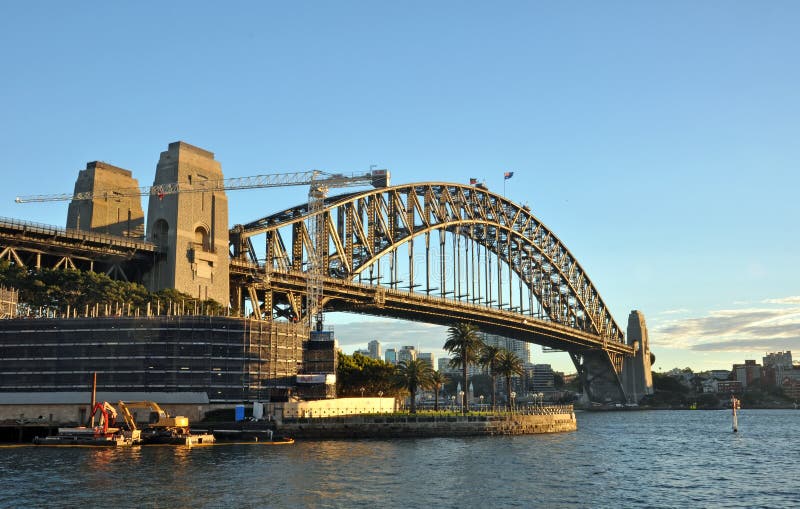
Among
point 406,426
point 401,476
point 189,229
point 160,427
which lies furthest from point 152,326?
point 401,476

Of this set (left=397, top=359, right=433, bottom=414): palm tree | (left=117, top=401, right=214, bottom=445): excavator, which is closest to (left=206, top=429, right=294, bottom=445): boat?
(left=117, top=401, right=214, bottom=445): excavator

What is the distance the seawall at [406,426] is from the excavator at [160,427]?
1156 centimetres

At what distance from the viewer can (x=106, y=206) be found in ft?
481

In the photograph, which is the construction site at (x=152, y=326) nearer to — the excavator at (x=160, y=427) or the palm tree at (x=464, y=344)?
the excavator at (x=160, y=427)

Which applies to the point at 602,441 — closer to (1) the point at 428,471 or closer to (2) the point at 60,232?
(1) the point at 428,471

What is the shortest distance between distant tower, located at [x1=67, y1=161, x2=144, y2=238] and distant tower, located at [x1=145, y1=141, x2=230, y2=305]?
29.0 ft

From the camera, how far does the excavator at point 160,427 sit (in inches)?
4136

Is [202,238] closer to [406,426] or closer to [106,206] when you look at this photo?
[106,206]

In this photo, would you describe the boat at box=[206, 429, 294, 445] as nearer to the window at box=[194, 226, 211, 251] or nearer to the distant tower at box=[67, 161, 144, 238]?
the window at box=[194, 226, 211, 251]

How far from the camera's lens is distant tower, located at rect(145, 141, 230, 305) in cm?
13900

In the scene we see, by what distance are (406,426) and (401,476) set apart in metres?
41.6

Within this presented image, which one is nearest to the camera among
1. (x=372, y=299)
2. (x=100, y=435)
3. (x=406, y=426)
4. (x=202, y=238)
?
(x=100, y=435)

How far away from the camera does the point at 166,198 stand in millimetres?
140375

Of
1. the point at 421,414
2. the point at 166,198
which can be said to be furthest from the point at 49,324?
the point at 421,414
